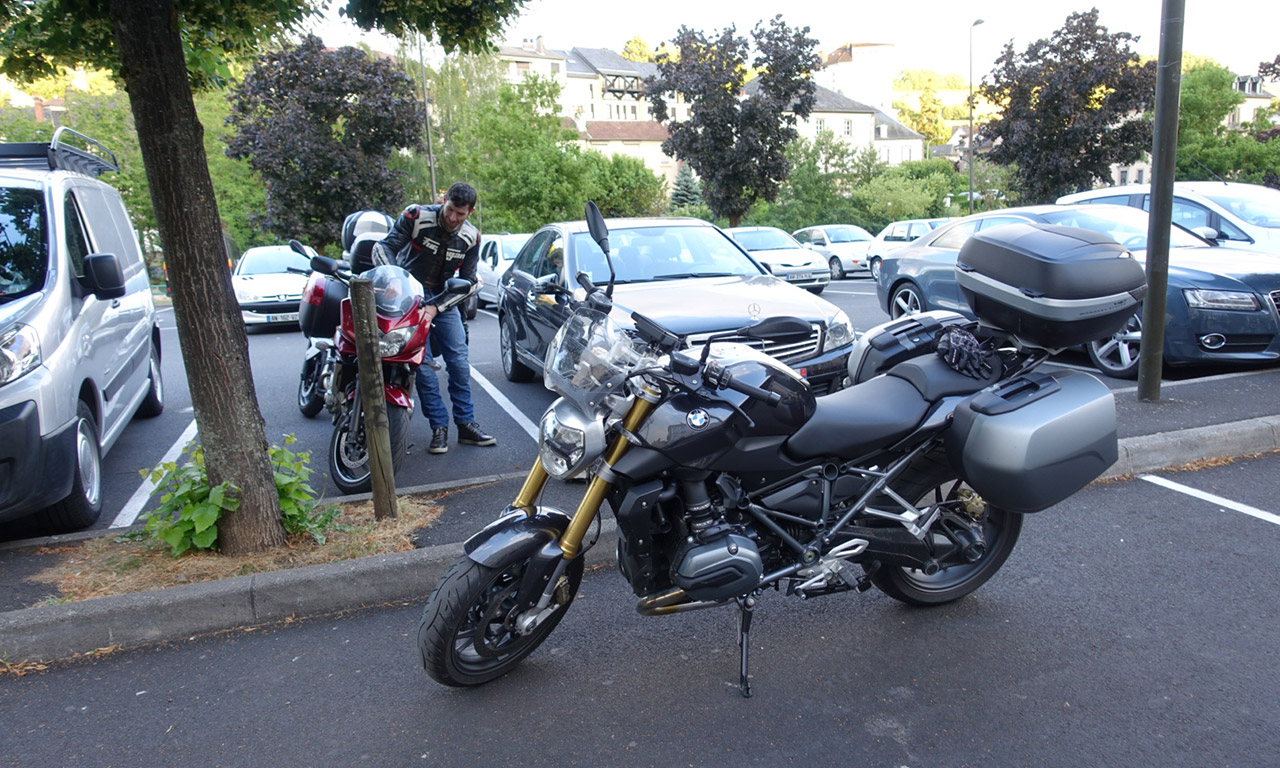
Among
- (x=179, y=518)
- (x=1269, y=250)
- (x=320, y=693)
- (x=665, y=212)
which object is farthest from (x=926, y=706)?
(x=665, y=212)

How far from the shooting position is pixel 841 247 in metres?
24.5

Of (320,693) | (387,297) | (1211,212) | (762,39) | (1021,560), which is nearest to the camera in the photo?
(320,693)

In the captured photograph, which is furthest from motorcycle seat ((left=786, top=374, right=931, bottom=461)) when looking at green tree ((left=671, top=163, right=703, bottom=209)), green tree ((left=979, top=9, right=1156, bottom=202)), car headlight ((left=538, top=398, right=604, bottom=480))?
green tree ((left=671, top=163, right=703, bottom=209))

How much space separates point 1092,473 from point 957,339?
68cm

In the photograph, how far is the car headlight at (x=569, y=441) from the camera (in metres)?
2.84

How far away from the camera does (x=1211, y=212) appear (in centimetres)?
873

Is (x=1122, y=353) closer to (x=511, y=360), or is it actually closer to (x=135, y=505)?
(x=511, y=360)

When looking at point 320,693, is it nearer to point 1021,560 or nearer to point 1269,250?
point 1021,560

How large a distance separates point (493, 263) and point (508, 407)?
31.1 feet

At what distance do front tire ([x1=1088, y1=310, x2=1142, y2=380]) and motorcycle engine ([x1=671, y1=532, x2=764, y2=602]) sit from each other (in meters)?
5.85

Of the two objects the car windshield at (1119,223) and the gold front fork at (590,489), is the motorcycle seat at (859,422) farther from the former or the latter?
the car windshield at (1119,223)

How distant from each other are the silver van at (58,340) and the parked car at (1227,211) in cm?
909

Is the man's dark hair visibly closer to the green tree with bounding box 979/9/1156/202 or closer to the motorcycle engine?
the motorcycle engine

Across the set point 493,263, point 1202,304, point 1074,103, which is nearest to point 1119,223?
point 1202,304
